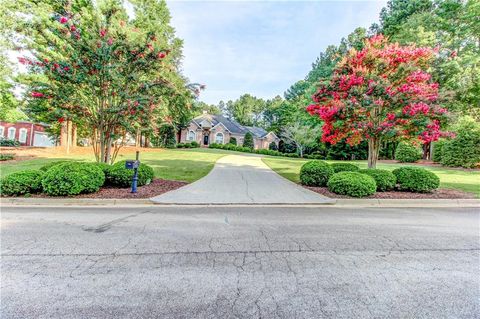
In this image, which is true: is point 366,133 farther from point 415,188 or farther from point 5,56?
point 5,56

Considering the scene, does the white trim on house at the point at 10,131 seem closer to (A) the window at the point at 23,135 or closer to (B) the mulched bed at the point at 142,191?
(A) the window at the point at 23,135

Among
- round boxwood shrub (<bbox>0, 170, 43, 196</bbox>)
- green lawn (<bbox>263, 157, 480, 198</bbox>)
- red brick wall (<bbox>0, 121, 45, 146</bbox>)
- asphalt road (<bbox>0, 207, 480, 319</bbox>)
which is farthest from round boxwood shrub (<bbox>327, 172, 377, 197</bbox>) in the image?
red brick wall (<bbox>0, 121, 45, 146</bbox>)

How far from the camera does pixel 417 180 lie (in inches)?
344

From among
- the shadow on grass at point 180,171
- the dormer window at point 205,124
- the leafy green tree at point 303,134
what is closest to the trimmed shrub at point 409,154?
the leafy green tree at point 303,134

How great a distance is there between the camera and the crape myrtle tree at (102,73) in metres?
8.41

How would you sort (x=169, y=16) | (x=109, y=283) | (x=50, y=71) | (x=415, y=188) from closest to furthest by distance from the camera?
(x=109, y=283) < (x=50, y=71) < (x=415, y=188) < (x=169, y=16)

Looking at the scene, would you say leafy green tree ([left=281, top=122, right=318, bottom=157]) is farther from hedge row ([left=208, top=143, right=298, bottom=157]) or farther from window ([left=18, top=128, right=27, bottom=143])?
window ([left=18, top=128, right=27, bottom=143])

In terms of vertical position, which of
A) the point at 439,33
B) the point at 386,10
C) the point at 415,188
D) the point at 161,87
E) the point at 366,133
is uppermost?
the point at 386,10

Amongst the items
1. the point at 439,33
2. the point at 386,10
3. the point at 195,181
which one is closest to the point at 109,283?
the point at 195,181

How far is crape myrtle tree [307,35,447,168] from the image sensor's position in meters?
9.00

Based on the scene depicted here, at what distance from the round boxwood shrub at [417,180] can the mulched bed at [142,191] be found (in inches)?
338

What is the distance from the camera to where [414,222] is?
559 centimetres

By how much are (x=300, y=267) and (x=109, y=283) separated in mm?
2431

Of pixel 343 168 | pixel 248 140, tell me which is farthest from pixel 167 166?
pixel 248 140
